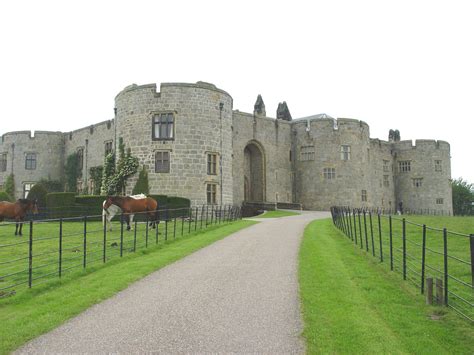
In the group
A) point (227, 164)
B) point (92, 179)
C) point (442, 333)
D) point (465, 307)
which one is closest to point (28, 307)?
point (442, 333)

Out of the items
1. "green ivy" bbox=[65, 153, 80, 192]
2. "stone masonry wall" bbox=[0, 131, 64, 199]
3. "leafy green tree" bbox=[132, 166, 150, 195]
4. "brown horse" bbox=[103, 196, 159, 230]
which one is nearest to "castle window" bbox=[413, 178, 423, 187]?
"leafy green tree" bbox=[132, 166, 150, 195]

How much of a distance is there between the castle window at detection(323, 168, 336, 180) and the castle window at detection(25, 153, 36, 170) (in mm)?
29835

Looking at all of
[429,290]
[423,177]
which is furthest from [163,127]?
[423,177]

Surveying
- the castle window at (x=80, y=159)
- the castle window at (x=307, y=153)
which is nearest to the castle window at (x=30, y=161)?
the castle window at (x=80, y=159)

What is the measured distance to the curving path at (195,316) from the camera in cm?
585

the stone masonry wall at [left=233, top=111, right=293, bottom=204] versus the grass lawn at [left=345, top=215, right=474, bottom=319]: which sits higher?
the stone masonry wall at [left=233, top=111, right=293, bottom=204]

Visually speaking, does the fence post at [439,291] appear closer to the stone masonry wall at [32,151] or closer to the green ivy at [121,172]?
the green ivy at [121,172]

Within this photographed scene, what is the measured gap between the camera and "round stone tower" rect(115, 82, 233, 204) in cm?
3106

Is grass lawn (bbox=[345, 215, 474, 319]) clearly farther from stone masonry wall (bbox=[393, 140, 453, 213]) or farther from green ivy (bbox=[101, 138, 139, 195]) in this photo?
stone masonry wall (bbox=[393, 140, 453, 213])

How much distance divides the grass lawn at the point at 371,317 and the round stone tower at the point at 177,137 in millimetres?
20505

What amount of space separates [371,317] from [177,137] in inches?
1005

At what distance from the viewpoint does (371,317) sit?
7137 mm

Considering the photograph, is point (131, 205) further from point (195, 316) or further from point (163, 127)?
point (195, 316)

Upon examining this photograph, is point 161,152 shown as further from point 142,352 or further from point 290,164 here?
point 142,352
